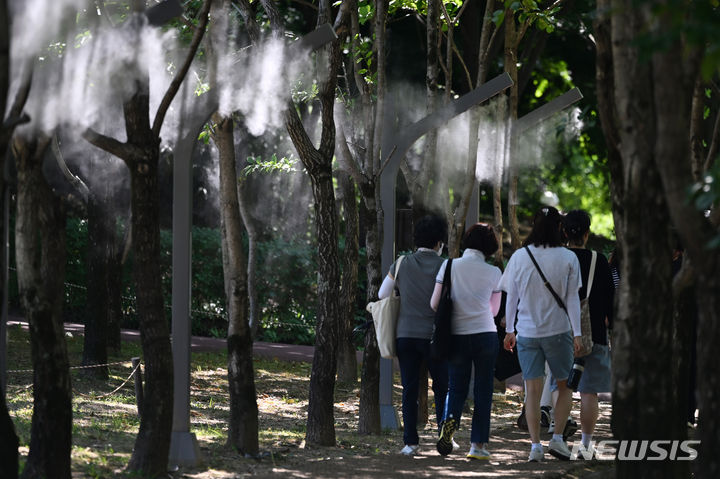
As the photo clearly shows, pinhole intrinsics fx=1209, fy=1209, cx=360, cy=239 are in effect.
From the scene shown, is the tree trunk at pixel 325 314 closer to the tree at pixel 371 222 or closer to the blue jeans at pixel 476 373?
the tree at pixel 371 222

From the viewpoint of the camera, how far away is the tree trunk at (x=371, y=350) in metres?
10.7

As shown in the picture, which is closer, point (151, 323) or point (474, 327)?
point (151, 323)

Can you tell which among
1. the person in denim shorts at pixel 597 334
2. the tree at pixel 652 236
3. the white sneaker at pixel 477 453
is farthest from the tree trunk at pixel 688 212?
the white sneaker at pixel 477 453

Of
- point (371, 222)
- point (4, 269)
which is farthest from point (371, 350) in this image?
point (4, 269)

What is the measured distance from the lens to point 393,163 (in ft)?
35.8

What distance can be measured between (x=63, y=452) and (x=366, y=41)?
291 inches

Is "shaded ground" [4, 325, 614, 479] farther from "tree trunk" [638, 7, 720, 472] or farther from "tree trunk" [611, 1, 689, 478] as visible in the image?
"tree trunk" [638, 7, 720, 472]

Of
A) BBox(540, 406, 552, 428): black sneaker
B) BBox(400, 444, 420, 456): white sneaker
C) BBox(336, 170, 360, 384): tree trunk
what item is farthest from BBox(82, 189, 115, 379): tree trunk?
BBox(400, 444, 420, 456): white sneaker

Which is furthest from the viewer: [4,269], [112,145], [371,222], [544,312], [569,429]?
[371,222]

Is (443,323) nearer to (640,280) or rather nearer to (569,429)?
(569,429)

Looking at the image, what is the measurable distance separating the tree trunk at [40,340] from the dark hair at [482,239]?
3.06 metres

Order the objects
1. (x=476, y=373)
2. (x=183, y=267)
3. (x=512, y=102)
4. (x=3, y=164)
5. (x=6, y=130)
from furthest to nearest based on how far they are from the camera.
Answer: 1. (x=512, y=102)
2. (x=476, y=373)
3. (x=183, y=267)
4. (x=3, y=164)
5. (x=6, y=130)

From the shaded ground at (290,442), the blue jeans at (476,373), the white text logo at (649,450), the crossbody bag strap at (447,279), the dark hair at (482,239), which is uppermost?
the dark hair at (482,239)

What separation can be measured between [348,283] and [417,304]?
629 centimetres
